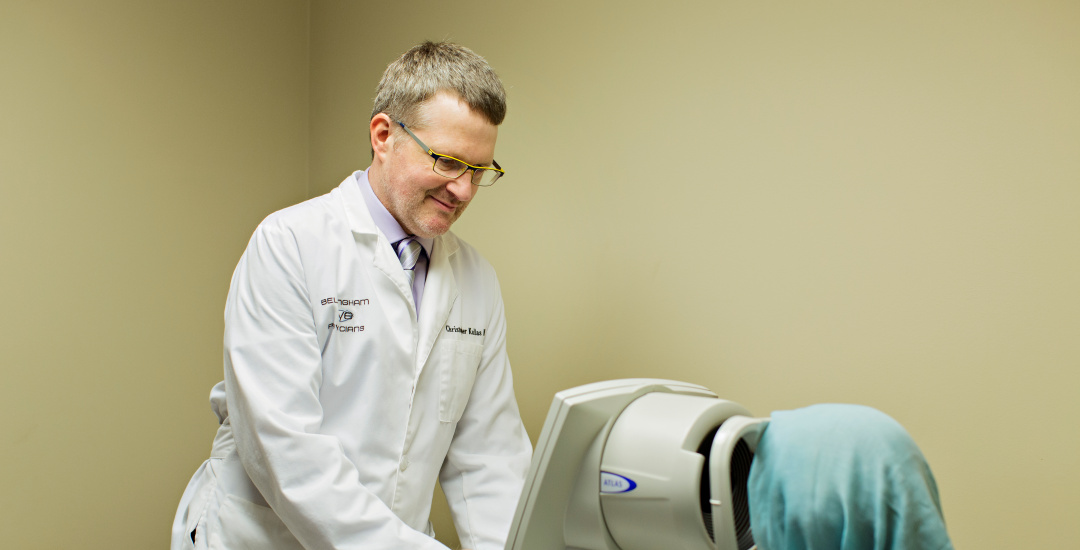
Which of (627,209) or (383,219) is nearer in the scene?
(383,219)

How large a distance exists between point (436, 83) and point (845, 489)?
1031mm

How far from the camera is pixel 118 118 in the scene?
6.59 ft

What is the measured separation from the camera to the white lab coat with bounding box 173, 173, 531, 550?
120 centimetres

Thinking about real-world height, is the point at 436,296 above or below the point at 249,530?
above

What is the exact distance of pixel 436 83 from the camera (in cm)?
138

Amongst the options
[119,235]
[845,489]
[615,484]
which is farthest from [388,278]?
[119,235]

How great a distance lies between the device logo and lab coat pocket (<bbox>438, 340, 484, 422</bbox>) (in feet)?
2.22

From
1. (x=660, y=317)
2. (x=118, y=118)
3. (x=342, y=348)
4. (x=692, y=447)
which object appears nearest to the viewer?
(x=692, y=447)

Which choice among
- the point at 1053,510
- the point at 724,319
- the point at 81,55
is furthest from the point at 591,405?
the point at 81,55

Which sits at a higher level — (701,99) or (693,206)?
(701,99)

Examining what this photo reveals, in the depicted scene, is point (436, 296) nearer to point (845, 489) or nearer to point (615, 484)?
point (615, 484)

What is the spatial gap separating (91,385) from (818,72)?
2014mm

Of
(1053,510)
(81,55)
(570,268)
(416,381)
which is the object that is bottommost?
(1053,510)

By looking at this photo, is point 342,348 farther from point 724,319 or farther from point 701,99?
point 701,99
